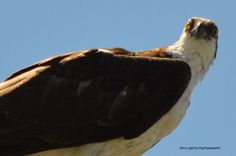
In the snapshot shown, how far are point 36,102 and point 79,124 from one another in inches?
32.2

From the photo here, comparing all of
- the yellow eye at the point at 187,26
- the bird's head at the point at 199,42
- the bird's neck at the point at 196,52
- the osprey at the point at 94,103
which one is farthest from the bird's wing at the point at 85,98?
the yellow eye at the point at 187,26

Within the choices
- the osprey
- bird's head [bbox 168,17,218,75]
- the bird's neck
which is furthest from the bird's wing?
bird's head [bbox 168,17,218,75]

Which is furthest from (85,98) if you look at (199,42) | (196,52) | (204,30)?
(204,30)

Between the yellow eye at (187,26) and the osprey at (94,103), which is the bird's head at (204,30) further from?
the osprey at (94,103)

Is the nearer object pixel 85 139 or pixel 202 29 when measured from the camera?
pixel 85 139

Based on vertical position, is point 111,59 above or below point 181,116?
above

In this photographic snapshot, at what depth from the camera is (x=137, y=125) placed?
18031 mm

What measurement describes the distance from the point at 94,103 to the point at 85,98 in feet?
0.59

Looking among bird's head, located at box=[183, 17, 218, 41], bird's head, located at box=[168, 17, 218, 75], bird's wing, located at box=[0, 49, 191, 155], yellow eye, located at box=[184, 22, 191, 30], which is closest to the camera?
bird's wing, located at box=[0, 49, 191, 155]

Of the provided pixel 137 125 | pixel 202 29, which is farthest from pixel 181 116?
pixel 202 29

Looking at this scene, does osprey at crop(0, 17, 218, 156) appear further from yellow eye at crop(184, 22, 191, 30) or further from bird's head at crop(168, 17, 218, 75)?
yellow eye at crop(184, 22, 191, 30)

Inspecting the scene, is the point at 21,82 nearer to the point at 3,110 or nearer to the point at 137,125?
the point at 3,110

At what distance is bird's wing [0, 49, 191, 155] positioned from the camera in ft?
57.9

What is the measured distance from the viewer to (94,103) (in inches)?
715
